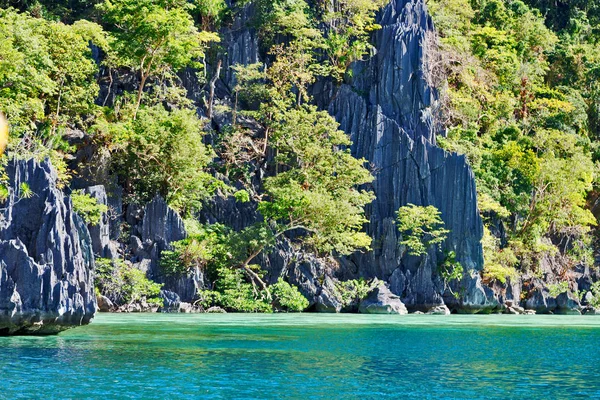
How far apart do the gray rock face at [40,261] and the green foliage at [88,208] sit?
11.7 m

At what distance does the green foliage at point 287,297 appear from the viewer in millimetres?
36969

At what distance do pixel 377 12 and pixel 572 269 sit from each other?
18.0 m

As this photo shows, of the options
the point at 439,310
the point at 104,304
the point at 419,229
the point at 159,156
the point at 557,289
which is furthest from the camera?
the point at 557,289

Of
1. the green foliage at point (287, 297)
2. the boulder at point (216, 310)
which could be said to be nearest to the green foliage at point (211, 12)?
the green foliage at point (287, 297)

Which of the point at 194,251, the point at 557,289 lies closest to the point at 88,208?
the point at 194,251

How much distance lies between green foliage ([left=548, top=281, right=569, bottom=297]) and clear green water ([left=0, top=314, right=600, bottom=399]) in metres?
17.8

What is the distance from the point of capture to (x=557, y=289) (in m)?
44.1

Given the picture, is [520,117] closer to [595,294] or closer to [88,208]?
[595,294]

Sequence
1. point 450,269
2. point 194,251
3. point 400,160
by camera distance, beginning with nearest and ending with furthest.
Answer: point 194,251 < point 450,269 < point 400,160

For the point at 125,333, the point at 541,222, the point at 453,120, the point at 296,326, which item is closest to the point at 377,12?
the point at 453,120

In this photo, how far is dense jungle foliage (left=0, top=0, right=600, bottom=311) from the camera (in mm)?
36812

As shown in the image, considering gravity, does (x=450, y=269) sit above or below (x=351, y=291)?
above

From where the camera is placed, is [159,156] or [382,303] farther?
[382,303]

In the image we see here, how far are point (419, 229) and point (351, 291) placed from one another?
4.69m
